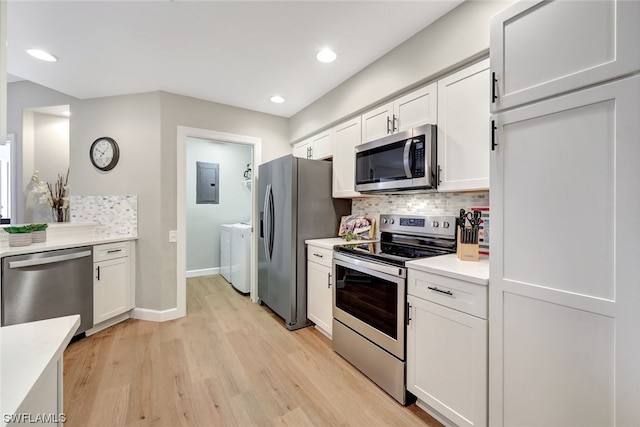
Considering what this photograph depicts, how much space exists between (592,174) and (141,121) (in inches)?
145

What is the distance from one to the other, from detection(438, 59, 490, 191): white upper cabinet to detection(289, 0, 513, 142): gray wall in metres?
0.11

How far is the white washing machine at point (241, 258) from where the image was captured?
3744mm

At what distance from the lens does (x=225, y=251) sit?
458 cm

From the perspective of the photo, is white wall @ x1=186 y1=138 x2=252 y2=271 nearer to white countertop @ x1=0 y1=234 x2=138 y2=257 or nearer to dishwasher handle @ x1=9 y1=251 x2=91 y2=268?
white countertop @ x1=0 y1=234 x2=138 y2=257

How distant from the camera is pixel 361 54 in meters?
2.26

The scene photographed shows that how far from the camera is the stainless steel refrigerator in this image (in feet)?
9.13

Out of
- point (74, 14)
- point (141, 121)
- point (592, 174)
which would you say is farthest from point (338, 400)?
point (141, 121)

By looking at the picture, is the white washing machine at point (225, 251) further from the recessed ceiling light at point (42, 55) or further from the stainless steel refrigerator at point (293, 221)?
the recessed ceiling light at point (42, 55)

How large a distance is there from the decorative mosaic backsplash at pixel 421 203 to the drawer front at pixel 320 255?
656mm

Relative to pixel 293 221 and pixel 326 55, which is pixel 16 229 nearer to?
pixel 293 221

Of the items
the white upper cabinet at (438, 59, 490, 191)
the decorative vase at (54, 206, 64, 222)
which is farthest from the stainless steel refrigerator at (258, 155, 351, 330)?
the decorative vase at (54, 206, 64, 222)

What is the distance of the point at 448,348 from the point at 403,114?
5.38 ft

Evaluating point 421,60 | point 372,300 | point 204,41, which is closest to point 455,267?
point 372,300

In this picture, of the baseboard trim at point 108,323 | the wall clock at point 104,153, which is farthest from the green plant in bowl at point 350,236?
the wall clock at point 104,153
